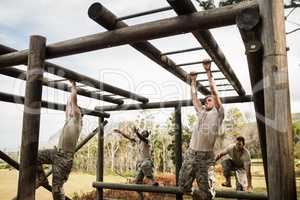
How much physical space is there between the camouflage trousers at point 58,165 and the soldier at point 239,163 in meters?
3.51

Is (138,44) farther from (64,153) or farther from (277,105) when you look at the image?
(277,105)

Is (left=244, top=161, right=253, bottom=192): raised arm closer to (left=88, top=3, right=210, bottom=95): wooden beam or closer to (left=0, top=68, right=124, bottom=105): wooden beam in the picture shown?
(left=88, top=3, right=210, bottom=95): wooden beam

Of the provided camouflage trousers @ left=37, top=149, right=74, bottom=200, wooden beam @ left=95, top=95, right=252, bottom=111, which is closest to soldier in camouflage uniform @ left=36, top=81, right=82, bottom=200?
camouflage trousers @ left=37, top=149, right=74, bottom=200

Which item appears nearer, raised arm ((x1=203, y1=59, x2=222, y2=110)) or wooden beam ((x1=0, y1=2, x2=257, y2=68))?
wooden beam ((x1=0, y1=2, x2=257, y2=68))

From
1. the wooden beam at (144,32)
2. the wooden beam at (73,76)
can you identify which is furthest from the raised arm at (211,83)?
the wooden beam at (73,76)

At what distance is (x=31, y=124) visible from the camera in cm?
413

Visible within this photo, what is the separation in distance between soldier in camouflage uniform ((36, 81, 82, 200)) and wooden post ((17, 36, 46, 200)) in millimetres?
1135

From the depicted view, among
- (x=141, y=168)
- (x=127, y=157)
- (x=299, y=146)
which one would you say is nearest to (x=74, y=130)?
(x=141, y=168)

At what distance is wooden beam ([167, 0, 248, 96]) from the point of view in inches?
139

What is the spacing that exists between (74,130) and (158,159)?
3269 centimetres

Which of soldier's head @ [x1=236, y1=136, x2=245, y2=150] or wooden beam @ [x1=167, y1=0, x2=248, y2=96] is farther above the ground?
wooden beam @ [x1=167, y1=0, x2=248, y2=96]

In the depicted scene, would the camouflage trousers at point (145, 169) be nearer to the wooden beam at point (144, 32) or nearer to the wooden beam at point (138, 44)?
the wooden beam at point (138, 44)

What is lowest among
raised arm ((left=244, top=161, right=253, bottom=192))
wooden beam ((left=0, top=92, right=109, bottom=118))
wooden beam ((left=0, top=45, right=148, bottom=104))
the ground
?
the ground

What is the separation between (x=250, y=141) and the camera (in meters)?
47.6
